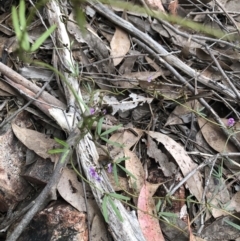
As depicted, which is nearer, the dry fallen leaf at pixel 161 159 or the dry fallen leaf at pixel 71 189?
the dry fallen leaf at pixel 71 189

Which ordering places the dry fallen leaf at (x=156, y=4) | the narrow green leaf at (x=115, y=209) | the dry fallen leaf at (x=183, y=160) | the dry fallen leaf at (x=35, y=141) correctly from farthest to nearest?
the dry fallen leaf at (x=156, y=4) < the dry fallen leaf at (x=183, y=160) < the dry fallen leaf at (x=35, y=141) < the narrow green leaf at (x=115, y=209)

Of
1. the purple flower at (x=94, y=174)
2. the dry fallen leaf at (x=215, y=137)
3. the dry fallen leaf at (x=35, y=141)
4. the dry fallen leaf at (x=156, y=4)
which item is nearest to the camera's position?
the purple flower at (x=94, y=174)

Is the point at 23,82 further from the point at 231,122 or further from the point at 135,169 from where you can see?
the point at 231,122

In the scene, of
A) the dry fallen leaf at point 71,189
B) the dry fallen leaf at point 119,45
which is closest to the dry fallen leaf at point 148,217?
the dry fallen leaf at point 71,189

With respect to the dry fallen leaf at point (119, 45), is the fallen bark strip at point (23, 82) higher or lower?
higher

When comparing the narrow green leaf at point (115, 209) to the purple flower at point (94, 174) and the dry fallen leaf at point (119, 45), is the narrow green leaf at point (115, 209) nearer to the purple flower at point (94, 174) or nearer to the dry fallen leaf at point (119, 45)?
the purple flower at point (94, 174)

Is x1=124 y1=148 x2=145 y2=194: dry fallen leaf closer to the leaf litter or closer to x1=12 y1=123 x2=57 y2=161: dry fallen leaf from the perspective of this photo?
the leaf litter

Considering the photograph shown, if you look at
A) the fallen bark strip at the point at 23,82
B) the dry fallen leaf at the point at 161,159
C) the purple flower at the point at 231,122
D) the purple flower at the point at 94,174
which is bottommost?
the purple flower at the point at 231,122

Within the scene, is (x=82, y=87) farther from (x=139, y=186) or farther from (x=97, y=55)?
(x=139, y=186)

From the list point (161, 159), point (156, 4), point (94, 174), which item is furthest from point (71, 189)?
point (156, 4)

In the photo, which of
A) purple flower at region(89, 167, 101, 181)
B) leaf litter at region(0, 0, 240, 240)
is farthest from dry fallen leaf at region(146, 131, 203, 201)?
purple flower at region(89, 167, 101, 181)
